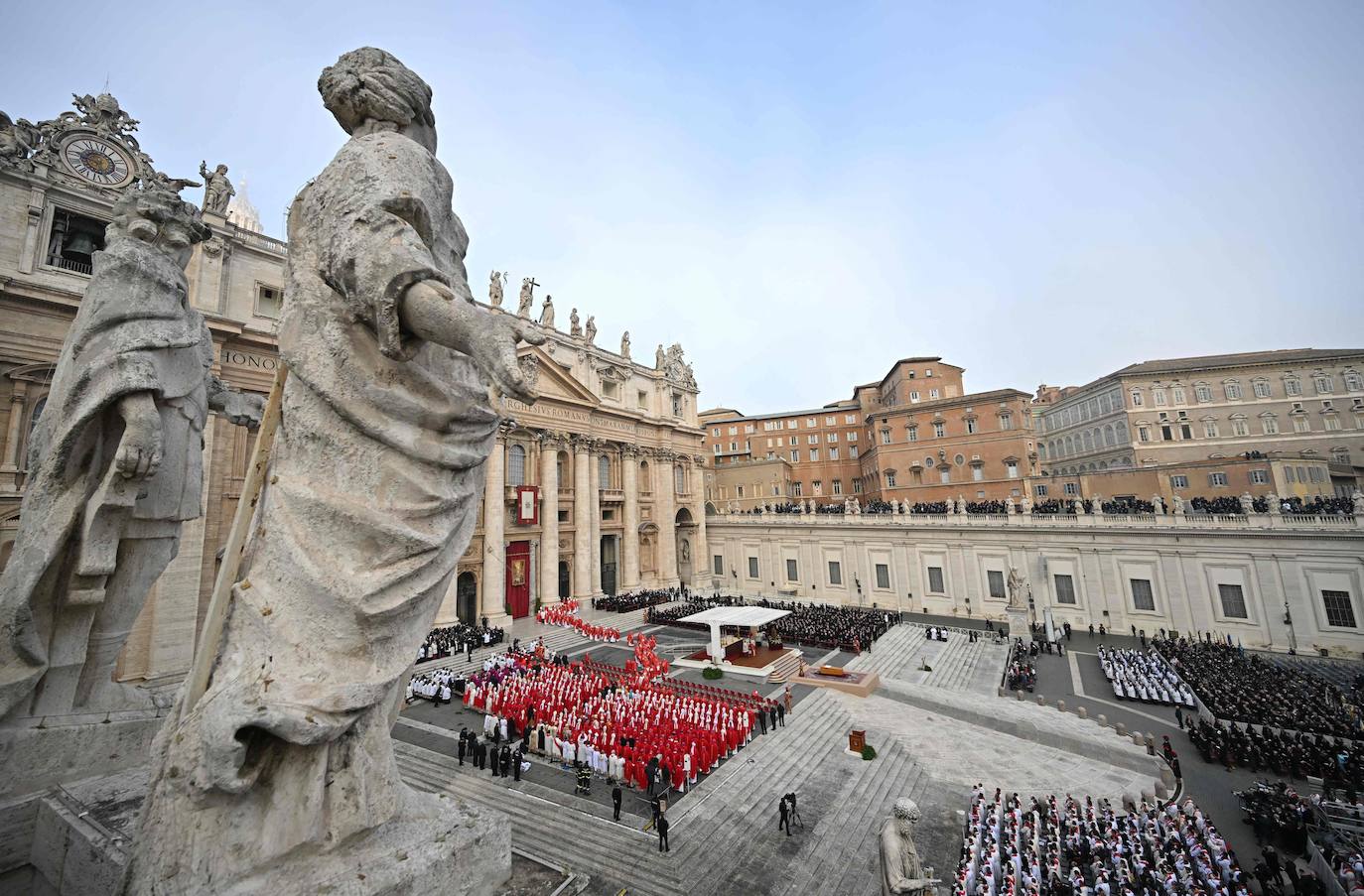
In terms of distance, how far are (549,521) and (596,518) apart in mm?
3344

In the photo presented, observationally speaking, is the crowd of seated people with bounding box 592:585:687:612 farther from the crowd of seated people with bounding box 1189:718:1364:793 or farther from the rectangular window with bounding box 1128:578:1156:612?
the rectangular window with bounding box 1128:578:1156:612

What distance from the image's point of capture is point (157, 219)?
12.9 feet

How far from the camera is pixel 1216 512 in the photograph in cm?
2417

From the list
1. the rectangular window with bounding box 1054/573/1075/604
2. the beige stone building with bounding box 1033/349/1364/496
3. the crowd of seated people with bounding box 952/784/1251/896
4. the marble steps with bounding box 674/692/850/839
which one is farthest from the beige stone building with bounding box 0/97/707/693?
the beige stone building with bounding box 1033/349/1364/496

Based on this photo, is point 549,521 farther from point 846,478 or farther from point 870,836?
point 846,478

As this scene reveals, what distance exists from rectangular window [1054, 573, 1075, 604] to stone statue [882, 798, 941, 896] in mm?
27394

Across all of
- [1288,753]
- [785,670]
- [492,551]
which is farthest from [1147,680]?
[492,551]

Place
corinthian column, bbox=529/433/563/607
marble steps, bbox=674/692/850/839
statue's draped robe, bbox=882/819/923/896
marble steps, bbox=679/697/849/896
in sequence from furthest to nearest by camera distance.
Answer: corinthian column, bbox=529/433/563/607 < marble steps, bbox=674/692/850/839 < marble steps, bbox=679/697/849/896 < statue's draped robe, bbox=882/819/923/896

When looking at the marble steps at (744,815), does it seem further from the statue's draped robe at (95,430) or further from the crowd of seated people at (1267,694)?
the crowd of seated people at (1267,694)

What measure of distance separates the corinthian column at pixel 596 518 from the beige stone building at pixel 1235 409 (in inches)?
1311

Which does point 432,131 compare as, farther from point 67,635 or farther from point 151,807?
point 67,635

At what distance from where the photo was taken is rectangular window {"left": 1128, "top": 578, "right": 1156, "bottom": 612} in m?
24.9

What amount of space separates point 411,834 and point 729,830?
9.54 m

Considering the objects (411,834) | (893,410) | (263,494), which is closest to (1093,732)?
(411,834)
